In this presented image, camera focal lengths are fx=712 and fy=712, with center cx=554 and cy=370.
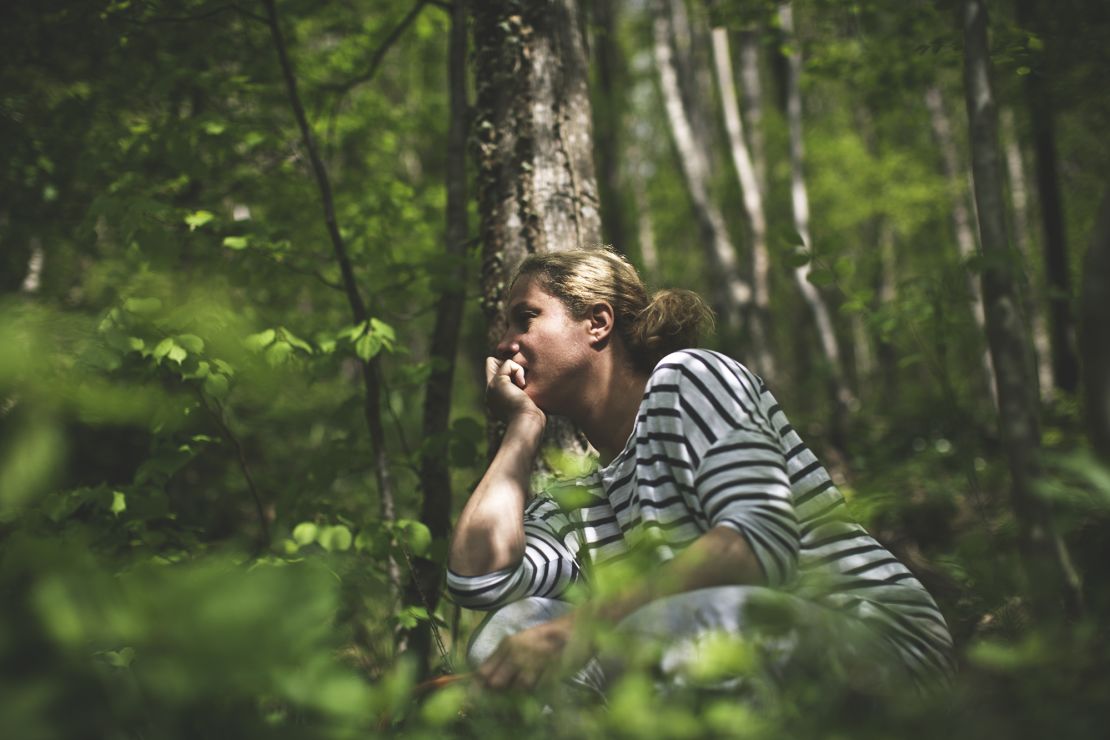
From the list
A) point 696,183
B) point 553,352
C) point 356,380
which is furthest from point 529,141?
point 696,183

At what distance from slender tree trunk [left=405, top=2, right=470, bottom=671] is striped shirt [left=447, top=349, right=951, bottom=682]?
1031mm

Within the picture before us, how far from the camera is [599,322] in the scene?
2.14 metres

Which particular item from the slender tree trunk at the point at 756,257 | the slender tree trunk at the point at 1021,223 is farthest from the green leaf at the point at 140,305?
the slender tree trunk at the point at 1021,223

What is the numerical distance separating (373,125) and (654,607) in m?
8.53

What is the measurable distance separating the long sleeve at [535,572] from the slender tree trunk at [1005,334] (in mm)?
1076

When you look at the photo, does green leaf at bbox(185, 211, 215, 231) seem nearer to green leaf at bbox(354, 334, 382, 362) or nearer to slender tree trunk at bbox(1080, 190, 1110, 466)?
green leaf at bbox(354, 334, 382, 362)

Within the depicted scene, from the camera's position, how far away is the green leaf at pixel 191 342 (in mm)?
2277

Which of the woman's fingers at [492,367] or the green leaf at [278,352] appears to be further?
the green leaf at [278,352]

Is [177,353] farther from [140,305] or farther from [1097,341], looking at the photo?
[1097,341]

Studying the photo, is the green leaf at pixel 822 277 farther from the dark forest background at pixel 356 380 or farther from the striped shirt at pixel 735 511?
the striped shirt at pixel 735 511

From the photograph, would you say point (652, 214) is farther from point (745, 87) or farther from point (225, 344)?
→ point (225, 344)

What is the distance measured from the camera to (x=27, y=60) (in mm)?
3824

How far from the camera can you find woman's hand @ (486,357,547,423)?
6.86 ft

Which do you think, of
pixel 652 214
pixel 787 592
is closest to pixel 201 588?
pixel 787 592
